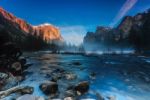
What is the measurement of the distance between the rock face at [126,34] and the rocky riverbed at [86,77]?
36cm

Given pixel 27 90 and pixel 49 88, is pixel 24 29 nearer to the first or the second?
pixel 27 90

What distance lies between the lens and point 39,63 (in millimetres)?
6047

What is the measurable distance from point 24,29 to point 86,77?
164 centimetres

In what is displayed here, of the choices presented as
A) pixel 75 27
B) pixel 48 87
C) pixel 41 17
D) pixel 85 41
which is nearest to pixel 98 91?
pixel 48 87

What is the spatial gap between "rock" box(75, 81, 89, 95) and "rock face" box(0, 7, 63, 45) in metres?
1.37

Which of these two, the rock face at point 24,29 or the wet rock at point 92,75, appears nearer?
the wet rock at point 92,75

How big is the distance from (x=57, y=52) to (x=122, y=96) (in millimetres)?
1870

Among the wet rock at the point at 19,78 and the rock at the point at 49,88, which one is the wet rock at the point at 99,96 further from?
the wet rock at the point at 19,78

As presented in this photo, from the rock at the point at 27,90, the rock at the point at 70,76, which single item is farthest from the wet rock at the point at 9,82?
the rock at the point at 70,76

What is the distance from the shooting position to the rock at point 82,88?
468 cm

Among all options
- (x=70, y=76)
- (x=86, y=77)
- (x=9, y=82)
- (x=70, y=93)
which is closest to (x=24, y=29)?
(x=9, y=82)

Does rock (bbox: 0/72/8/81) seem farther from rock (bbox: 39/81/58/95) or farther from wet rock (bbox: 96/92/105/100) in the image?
wet rock (bbox: 96/92/105/100)

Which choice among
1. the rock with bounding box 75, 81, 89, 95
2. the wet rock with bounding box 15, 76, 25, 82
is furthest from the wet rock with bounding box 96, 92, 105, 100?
the wet rock with bounding box 15, 76, 25, 82

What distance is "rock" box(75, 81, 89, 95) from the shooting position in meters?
4.68
